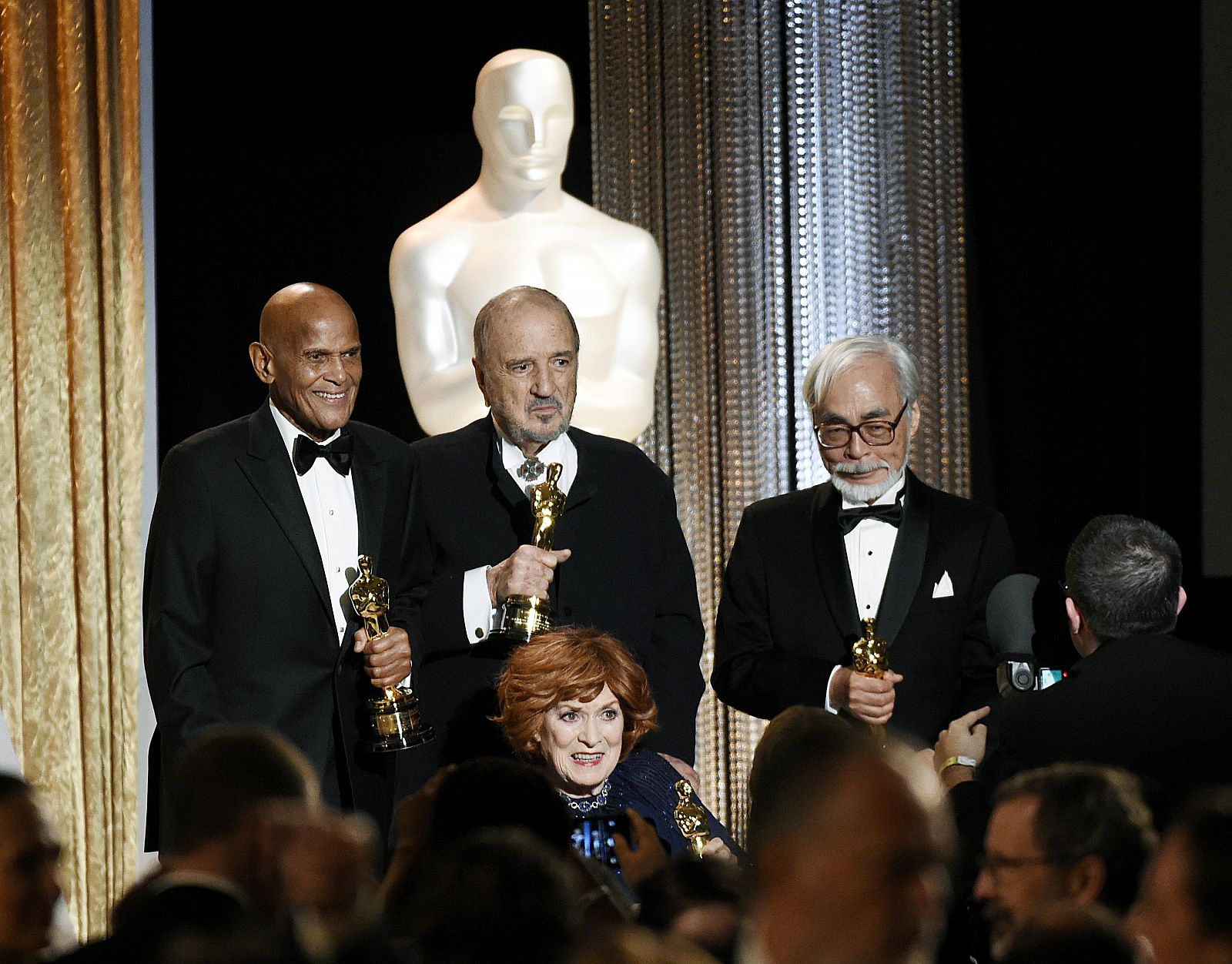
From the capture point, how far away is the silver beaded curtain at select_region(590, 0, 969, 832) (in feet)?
17.7

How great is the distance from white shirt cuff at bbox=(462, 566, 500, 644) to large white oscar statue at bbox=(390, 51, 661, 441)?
3.52 ft

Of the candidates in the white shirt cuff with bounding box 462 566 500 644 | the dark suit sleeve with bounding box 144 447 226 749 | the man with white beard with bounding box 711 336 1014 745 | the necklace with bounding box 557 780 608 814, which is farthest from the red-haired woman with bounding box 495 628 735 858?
the dark suit sleeve with bounding box 144 447 226 749

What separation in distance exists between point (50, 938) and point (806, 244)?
4295 mm

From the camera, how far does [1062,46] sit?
219 inches

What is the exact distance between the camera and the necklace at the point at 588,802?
297 centimetres

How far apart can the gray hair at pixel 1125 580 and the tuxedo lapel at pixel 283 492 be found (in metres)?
1.43

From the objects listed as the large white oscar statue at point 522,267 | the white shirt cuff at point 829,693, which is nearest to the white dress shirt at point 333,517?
the white shirt cuff at point 829,693

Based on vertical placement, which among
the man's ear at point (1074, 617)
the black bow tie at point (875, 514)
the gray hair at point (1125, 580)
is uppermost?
the black bow tie at point (875, 514)

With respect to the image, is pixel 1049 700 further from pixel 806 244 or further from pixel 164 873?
pixel 806 244

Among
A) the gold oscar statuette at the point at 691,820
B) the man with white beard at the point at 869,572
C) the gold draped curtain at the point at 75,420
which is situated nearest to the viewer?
the gold oscar statuette at the point at 691,820

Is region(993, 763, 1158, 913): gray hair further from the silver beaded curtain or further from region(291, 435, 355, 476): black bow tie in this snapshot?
the silver beaded curtain

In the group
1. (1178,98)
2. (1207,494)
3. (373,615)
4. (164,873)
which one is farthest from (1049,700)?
(1178,98)

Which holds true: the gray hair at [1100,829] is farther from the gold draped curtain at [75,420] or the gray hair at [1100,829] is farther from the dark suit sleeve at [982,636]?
the gold draped curtain at [75,420]

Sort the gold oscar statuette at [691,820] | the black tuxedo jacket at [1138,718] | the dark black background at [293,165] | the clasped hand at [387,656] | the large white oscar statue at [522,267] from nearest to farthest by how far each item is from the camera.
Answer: the black tuxedo jacket at [1138,718]
the gold oscar statuette at [691,820]
the clasped hand at [387,656]
the large white oscar statue at [522,267]
the dark black background at [293,165]
